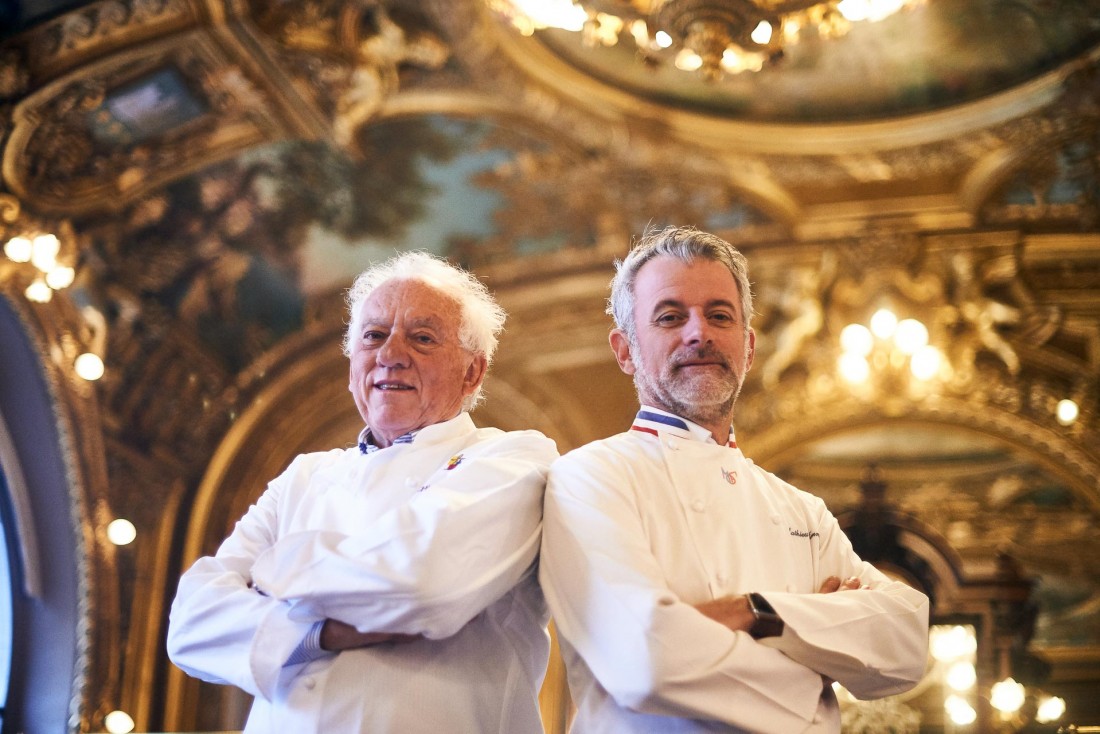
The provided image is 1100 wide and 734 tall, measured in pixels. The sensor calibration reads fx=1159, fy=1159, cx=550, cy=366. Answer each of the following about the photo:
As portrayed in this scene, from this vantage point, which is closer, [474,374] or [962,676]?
[474,374]

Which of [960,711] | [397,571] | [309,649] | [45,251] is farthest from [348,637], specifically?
[960,711]

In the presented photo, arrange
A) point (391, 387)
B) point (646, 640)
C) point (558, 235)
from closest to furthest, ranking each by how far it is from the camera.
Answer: point (646, 640) < point (391, 387) < point (558, 235)

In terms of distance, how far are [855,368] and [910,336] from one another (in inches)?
21.4

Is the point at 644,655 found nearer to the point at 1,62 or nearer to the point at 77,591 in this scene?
the point at 1,62

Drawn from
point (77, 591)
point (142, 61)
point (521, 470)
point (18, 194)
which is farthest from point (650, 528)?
point (77, 591)

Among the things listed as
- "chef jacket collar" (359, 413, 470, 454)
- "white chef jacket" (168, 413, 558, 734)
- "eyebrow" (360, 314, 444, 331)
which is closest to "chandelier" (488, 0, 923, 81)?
"eyebrow" (360, 314, 444, 331)

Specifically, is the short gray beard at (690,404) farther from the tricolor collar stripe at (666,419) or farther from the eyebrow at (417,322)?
the eyebrow at (417,322)

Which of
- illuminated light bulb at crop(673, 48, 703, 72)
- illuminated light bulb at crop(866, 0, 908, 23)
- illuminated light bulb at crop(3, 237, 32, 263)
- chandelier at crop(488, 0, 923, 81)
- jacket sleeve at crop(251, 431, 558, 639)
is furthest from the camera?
illuminated light bulb at crop(3, 237, 32, 263)

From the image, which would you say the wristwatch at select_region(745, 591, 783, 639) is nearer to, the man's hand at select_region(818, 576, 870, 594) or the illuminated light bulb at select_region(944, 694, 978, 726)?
the man's hand at select_region(818, 576, 870, 594)

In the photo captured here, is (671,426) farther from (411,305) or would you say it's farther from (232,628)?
(232,628)

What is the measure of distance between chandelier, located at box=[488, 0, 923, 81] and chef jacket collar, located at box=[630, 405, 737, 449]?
13.9 feet

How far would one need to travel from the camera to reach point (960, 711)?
8922 mm

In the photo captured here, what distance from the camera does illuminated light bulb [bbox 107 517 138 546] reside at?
979cm

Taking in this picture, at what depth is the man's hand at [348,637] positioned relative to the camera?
2.60 meters
